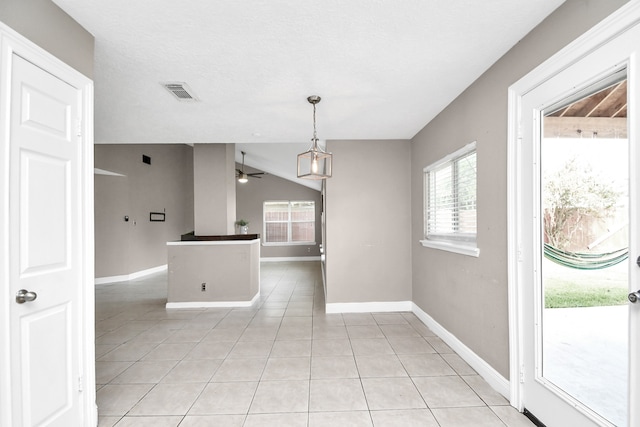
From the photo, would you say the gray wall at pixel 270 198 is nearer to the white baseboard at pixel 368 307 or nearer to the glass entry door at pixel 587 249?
the white baseboard at pixel 368 307

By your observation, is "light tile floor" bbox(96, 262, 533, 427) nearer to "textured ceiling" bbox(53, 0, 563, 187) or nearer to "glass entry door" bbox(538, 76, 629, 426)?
"glass entry door" bbox(538, 76, 629, 426)

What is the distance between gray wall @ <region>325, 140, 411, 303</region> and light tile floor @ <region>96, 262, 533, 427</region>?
39 cm

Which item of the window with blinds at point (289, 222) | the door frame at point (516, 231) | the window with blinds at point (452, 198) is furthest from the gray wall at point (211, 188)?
the window with blinds at point (289, 222)

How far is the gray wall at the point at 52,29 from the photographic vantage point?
1.45 m

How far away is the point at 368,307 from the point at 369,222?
4.00 ft

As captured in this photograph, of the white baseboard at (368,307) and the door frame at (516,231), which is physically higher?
the door frame at (516,231)

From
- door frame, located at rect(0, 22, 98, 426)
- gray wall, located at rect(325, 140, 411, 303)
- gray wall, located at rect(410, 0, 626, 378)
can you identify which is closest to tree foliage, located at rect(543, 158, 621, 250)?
gray wall, located at rect(410, 0, 626, 378)

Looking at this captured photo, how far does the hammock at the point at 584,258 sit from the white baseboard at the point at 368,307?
277 cm

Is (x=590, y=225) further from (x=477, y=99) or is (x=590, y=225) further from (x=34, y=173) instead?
(x=34, y=173)

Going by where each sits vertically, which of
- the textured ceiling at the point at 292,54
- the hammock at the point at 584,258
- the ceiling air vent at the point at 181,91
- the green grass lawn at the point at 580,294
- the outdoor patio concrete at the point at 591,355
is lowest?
the outdoor patio concrete at the point at 591,355

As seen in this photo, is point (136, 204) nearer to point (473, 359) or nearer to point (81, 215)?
point (81, 215)

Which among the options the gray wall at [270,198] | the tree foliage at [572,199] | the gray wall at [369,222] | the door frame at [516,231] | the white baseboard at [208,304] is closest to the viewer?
the tree foliage at [572,199]

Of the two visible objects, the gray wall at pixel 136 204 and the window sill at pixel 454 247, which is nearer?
the window sill at pixel 454 247

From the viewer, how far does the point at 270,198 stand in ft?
36.3
